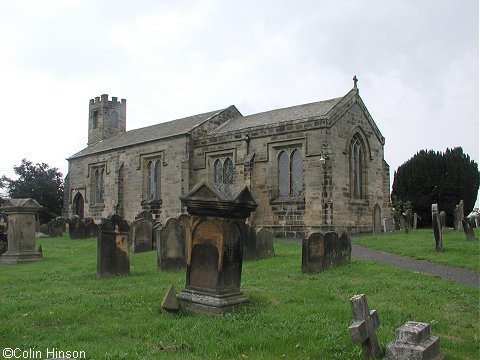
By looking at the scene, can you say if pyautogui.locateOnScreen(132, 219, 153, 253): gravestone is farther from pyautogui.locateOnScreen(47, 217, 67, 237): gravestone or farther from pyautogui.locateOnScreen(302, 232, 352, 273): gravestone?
pyautogui.locateOnScreen(47, 217, 67, 237): gravestone

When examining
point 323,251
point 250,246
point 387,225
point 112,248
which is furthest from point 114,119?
point 323,251

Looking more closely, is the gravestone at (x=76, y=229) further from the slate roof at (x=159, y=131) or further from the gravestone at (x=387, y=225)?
the gravestone at (x=387, y=225)

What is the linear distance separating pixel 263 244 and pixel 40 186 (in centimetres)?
3157

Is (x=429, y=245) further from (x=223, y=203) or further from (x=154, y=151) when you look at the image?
(x=154, y=151)

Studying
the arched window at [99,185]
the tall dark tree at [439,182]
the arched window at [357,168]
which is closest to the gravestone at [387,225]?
the arched window at [357,168]

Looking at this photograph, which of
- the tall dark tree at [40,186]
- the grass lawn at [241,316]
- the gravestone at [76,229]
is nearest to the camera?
the grass lawn at [241,316]

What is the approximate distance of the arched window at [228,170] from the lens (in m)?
24.1

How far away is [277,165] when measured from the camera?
2211 cm

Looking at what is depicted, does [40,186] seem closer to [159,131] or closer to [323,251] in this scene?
[159,131]

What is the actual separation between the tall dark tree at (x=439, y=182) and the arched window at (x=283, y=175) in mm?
16314

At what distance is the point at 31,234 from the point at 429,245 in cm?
1307

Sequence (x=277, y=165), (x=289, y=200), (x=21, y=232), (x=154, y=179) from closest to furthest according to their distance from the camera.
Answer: (x=21, y=232) < (x=289, y=200) < (x=277, y=165) < (x=154, y=179)

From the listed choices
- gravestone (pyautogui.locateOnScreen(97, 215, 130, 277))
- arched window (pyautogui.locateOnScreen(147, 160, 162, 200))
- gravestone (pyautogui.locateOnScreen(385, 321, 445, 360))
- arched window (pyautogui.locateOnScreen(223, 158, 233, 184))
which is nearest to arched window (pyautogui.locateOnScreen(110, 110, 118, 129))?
arched window (pyautogui.locateOnScreen(147, 160, 162, 200))

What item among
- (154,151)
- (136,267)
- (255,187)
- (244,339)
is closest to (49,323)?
(244,339)
